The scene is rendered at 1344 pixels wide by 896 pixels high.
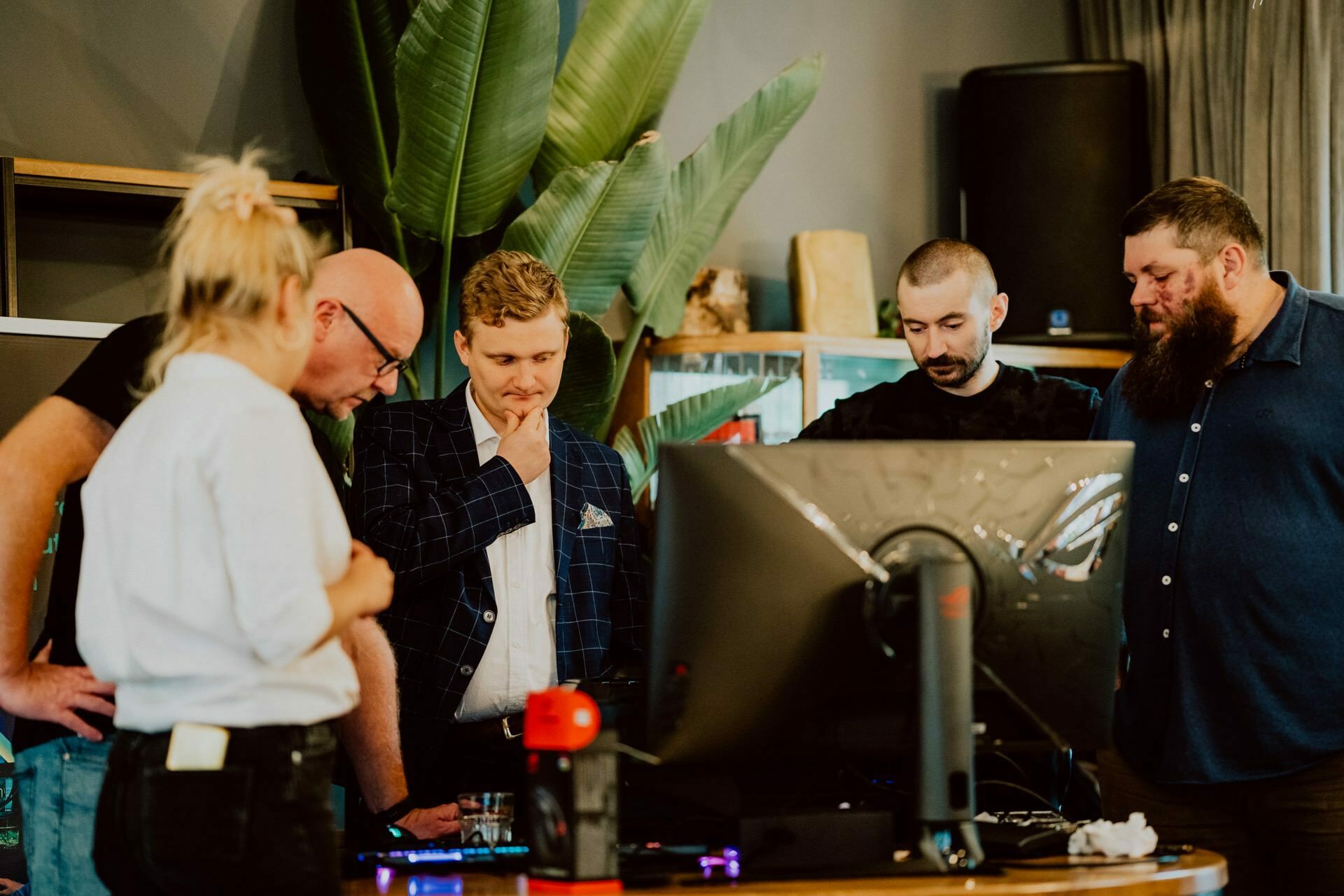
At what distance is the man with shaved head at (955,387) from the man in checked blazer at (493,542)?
2.07 ft

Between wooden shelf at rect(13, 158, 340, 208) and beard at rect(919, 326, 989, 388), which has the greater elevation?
wooden shelf at rect(13, 158, 340, 208)

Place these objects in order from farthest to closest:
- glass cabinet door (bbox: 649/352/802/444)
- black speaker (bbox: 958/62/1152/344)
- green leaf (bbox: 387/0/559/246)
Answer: black speaker (bbox: 958/62/1152/344)
glass cabinet door (bbox: 649/352/802/444)
green leaf (bbox: 387/0/559/246)

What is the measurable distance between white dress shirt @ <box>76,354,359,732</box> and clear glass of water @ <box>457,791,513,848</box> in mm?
383

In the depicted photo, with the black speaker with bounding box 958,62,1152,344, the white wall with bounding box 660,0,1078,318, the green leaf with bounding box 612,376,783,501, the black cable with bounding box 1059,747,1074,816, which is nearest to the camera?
the black cable with bounding box 1059,747,1074,816

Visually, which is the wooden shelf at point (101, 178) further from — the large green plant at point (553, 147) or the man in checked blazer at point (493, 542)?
the man in checked blazer at point (493, 542)

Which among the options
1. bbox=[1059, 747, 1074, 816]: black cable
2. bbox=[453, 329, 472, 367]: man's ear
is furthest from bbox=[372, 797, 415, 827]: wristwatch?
bbox=[1059, 747, 1074, 816]: black cable

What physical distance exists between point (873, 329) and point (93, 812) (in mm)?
2708

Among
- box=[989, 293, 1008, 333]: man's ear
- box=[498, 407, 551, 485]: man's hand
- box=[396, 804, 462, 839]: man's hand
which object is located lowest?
box=[396, 804, 462, 839]: man's hand

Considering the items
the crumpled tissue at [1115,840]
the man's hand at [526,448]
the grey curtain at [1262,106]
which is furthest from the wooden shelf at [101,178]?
the grey curtain at [1262,106]

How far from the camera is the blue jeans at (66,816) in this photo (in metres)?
1.66

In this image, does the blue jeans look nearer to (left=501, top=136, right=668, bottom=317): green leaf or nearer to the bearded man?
the bearded man

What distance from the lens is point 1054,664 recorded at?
1.47 metres

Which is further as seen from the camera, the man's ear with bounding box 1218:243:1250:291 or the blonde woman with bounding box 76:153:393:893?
the man's ear with bounding box 1218:243:1250:291

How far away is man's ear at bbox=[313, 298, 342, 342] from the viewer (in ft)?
5.72
